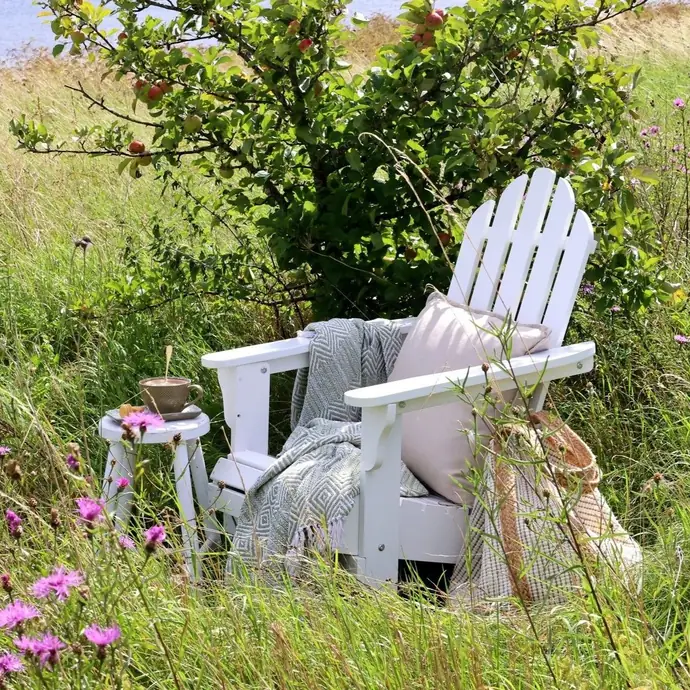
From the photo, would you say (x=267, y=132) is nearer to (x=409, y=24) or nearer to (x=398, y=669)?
(x=409, y=24)

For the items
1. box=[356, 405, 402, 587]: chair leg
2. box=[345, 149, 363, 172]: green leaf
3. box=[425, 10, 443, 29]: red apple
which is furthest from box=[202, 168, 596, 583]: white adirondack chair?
box=[425, 10, 443, 29]: red apple

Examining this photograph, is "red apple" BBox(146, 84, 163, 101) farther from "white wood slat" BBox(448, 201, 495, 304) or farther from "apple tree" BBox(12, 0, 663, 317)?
"white wood slat" BBox(448, 201, 495, 304)

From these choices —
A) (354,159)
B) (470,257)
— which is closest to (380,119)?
(354,159)

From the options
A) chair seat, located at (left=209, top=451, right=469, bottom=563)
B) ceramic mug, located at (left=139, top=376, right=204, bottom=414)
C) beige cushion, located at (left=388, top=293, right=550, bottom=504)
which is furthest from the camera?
ceramic mug, located at (left=139, top=376, right=204, bottom=414)

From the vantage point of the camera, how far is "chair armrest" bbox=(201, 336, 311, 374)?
2.74 m

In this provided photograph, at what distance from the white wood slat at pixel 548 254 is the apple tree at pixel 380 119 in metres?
0.16

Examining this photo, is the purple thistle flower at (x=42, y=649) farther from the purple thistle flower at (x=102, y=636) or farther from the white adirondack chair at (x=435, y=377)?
the white adirondack chair at (x=435, y=377)

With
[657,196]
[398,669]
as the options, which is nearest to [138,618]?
[398,669]

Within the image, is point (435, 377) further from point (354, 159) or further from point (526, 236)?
point (354, 159)

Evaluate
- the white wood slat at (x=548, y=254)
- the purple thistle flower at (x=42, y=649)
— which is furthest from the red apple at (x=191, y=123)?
the purple thistle flower at (x=42, y=649)

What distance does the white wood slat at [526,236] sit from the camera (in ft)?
9.41

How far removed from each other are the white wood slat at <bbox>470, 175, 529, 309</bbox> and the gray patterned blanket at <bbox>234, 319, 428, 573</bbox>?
0.29m

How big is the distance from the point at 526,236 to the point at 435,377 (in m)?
0.77

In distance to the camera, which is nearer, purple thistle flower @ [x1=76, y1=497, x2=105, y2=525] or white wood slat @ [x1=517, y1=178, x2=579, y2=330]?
purple thistle flower @ [x1=76, y1=497, x2=105, y2=525]
